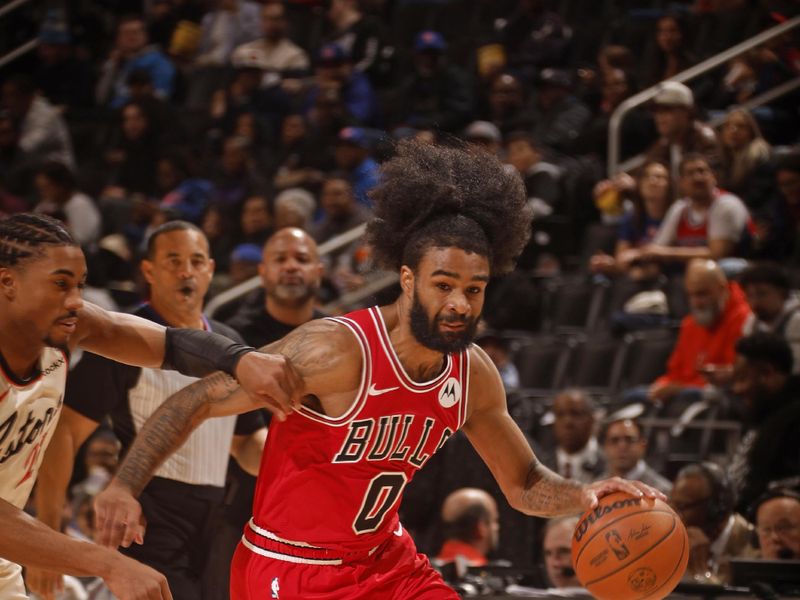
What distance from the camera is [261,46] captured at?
13266 millimetres

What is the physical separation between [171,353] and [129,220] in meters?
7.91

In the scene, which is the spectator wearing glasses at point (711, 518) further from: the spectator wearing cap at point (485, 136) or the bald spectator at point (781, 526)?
the spectator wearing cap at point (485, 136)

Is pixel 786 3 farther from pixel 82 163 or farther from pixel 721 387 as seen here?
pixel 82 163

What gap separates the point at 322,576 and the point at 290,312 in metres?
2.27

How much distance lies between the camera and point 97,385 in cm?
525

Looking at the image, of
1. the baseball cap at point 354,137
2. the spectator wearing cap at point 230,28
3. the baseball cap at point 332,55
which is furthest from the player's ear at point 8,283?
the spectator wearing cap at point 230,28

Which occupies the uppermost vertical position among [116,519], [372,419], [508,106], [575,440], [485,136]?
[508,106]

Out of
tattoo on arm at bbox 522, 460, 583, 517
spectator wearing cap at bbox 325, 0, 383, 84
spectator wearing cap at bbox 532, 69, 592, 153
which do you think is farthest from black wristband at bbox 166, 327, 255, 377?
spectator wearing cap at bbox 325, 0, 383, 84

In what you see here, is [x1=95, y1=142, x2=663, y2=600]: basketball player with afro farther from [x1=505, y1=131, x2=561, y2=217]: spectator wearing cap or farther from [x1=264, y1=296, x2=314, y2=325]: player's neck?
[x1=505, y1=131, x2=561, y2=217]: spectator wearing cap

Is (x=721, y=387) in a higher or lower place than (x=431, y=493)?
higher

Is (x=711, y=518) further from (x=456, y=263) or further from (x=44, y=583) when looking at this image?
(x=44, y=583)

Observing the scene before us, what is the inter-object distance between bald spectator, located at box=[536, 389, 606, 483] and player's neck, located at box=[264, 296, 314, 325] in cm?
207

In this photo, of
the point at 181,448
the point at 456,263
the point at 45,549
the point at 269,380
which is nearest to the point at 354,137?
the point at 181,448

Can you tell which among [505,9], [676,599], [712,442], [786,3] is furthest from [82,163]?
[676,599]
